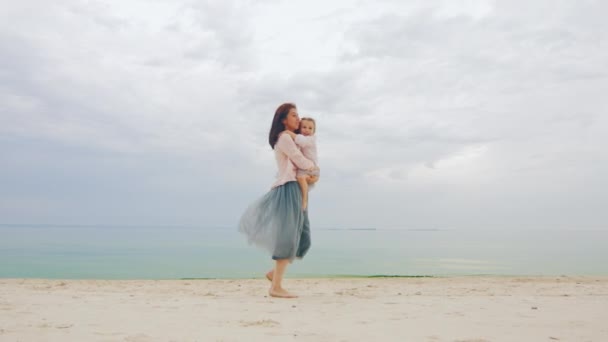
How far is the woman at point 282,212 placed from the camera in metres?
5.24

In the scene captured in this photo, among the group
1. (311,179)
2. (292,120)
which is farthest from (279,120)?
(311,179)

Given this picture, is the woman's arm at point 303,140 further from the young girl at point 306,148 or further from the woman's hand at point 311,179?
the woman's hand at point 311,179

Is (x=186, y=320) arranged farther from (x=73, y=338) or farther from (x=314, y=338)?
(x=314, y=338)

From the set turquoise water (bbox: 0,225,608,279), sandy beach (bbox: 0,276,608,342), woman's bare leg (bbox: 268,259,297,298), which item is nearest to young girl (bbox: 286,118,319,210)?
woman's bare leg (bbox: 268,259,297,298)

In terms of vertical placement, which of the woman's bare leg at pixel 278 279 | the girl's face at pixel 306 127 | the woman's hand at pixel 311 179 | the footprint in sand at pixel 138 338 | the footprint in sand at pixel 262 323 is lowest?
the footprint in sand at pixel 138 338

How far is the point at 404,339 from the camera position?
3080 millimetres

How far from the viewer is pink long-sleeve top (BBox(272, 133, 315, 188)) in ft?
17.2

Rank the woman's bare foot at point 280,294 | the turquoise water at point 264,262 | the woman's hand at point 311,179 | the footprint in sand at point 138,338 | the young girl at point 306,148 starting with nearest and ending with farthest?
the footprint in sand at point 138,338, the woman's bare foot at point 280,294, the young girl at point 306,148, the woman's hand at point 311,179, the turquoise water at point 264,262

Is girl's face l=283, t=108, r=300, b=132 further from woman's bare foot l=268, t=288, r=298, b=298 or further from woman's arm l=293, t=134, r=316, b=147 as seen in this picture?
woman's bare foot l=268, t=288, r=298, b=298

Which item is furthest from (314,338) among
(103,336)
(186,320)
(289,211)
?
(289,211)

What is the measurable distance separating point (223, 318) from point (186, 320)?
0.96 ft

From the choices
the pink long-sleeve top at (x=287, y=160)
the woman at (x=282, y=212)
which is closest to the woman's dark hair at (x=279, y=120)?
the woman at (x=282, y=212)

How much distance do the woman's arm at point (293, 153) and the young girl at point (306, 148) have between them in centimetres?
9

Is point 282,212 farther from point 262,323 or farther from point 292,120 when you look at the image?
point 262,323
